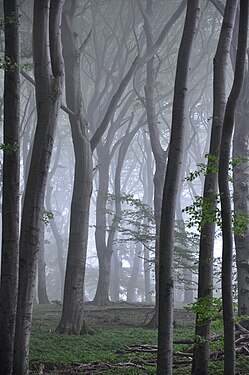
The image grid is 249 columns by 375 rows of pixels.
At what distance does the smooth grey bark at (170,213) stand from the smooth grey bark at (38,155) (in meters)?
1.88

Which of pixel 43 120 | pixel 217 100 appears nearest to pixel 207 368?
pixel 217 100

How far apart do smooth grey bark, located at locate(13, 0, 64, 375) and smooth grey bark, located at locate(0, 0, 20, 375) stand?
0.15m

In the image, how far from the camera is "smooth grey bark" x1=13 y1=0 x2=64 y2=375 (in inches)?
288

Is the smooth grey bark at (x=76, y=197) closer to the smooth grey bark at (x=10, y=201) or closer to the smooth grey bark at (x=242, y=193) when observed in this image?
the smooth grey bark at (x=242, y=193)

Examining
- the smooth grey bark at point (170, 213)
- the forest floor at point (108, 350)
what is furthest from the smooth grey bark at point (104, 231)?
the smooth grey bark at point (170, 213)

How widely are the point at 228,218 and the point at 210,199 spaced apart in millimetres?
722

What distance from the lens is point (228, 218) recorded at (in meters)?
6.02

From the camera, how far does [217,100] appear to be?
7.87m

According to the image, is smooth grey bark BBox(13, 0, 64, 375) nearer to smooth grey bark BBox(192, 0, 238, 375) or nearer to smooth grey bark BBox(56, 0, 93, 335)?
smooth grey bark BBox(192, 0, 238, 375)

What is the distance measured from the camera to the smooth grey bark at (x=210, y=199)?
6871mm

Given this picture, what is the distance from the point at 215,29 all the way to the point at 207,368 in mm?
17427

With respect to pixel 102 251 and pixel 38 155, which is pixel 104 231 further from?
pixel 38 155

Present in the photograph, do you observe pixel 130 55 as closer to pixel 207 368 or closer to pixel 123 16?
pixel 123 16

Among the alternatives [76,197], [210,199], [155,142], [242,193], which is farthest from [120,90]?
[210,199]
